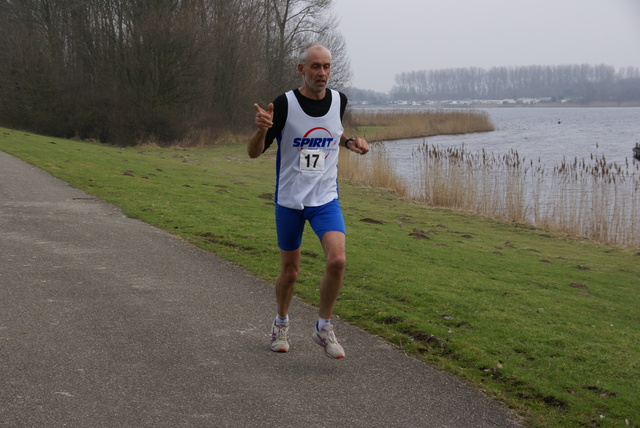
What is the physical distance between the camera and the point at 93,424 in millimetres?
3697

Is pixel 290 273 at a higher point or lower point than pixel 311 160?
lower

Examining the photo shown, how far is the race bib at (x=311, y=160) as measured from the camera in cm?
476

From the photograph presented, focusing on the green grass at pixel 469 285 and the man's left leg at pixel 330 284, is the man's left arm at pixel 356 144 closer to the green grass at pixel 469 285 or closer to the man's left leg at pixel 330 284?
the man's left leg at pixel 330 284

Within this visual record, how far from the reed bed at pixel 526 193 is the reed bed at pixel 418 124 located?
2821 cm

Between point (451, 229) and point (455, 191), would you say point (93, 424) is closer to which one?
point (451, 229)

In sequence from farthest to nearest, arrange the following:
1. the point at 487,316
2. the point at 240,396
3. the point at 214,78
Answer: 1. the point at 214,78
2. the point at 487,316
3. the point at 240,396

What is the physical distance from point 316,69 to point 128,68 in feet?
128

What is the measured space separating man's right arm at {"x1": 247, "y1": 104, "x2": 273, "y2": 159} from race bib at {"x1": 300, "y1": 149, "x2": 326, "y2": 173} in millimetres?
296

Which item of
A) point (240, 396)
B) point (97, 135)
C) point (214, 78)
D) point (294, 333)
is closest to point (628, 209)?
point (294, 333)

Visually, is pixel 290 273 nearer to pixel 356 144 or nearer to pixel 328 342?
pixel 328 342

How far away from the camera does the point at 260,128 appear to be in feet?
15.1

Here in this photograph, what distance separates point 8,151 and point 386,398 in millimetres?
19866

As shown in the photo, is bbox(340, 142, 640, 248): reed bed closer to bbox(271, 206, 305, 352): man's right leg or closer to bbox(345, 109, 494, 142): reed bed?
bbox(271, 206, 305, 352): man's right leg

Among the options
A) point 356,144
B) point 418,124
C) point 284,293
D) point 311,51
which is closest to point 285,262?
point 284,293
